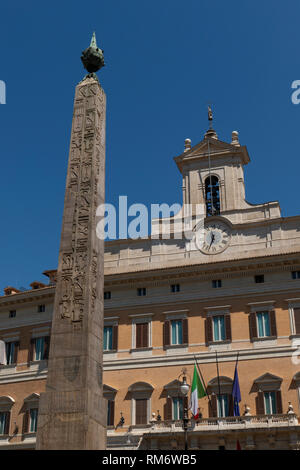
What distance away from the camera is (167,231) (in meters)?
31.3

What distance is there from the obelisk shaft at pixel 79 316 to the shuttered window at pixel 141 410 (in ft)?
46.3

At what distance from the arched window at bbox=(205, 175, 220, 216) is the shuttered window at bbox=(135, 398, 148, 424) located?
9516 millimetres

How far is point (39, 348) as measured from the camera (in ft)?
102

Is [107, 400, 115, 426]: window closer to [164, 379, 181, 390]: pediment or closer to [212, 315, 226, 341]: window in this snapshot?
[164, 379, 181, 390]: pediment

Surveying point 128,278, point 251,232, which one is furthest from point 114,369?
point 251,232

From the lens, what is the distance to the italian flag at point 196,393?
25.8m

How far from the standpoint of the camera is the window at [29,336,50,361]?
30859mm

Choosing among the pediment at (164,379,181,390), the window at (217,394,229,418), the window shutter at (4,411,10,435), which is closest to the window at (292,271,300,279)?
the window at (217,394,229,418)

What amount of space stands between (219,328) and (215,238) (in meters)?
4.49

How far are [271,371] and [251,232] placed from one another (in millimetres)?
6612

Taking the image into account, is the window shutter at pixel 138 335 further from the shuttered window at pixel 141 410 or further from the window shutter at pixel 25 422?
the window shutter at pixel 25 422

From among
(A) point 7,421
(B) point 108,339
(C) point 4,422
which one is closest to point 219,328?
(B) point 108,339

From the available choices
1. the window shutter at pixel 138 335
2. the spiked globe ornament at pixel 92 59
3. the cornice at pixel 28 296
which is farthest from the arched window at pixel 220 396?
the spiked globe ornament at pixel 92 59

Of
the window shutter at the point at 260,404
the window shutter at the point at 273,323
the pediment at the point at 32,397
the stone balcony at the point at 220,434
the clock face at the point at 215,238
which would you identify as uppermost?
the clock face at the point at 215,238
